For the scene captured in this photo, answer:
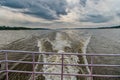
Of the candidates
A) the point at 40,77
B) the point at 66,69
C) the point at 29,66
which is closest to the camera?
the point at 40,77

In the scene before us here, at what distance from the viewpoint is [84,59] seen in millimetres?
17047

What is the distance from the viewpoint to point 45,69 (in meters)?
14.0

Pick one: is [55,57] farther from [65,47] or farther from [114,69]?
[65,47]

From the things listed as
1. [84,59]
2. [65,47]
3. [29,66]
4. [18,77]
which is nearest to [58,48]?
[65,47]

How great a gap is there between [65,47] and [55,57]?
6023 millimetres

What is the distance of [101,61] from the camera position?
57.8 feet

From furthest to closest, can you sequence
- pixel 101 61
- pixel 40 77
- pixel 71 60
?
pixel 101 61, pixel 71 60, pixel 40 77

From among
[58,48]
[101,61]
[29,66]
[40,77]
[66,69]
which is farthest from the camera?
[58,48]

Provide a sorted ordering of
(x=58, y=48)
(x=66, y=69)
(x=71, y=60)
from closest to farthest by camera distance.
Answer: (x=66, y=69)
(x=71, y=60)
(x=58, y=48)

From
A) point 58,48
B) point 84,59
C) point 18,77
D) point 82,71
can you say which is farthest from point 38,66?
point 58,48

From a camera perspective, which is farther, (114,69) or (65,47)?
(65,47)

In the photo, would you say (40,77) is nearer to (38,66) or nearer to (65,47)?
(38,66)

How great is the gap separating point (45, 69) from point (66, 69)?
1.32 m

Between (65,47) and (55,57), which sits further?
(65,47)
